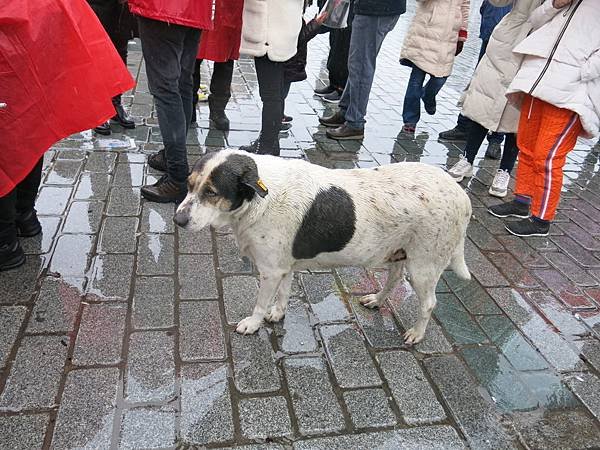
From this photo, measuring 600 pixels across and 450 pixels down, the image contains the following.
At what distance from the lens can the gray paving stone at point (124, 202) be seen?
4402mm

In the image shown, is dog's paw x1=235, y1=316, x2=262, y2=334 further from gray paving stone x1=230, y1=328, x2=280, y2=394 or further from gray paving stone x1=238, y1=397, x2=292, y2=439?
gray paving stone x1=238, y1=397, x2=292, y2=439

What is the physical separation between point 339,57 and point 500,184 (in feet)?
12.2

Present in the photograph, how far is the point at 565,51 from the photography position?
4297 millimetres

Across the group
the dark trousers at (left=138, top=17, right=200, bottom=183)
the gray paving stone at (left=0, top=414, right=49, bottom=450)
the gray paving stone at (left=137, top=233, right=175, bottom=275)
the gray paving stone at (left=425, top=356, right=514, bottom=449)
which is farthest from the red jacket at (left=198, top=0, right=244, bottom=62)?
the gray paving stone at (left=0, top=414, right=49, bottom=450)

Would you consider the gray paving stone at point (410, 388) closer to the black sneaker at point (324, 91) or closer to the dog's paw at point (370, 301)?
the dog's paw at point (370, 301)

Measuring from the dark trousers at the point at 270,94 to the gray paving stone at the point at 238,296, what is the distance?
6.98 feet

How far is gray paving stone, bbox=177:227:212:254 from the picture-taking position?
159 inches

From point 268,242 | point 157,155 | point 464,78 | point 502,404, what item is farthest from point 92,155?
point 464,78

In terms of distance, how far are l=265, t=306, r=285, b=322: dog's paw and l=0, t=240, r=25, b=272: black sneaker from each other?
1916mm

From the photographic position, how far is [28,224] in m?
3.86

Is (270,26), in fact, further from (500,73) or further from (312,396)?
(312,396)

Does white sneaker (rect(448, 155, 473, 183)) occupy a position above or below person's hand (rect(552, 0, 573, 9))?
below

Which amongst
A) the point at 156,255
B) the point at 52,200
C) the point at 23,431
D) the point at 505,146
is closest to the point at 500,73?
the point at 505,146

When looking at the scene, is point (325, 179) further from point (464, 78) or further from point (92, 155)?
point (464, 78)
